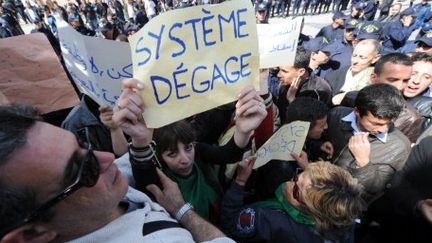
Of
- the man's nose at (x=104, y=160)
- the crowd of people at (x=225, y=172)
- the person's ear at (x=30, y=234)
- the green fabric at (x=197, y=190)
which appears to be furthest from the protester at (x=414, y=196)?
the person's ear at (x=30, y=234)

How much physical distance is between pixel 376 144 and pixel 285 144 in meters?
0.70

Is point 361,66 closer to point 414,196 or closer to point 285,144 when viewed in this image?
point 414,196

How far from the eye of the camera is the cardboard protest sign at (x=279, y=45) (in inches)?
90.6

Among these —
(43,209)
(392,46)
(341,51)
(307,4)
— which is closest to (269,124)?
(43,209)

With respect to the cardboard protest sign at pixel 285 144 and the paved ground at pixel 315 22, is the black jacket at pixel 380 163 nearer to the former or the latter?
the cardboard protest sign at pixel 285 144

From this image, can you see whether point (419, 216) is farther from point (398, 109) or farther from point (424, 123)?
point (424, 123)

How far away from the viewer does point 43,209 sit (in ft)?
2.80

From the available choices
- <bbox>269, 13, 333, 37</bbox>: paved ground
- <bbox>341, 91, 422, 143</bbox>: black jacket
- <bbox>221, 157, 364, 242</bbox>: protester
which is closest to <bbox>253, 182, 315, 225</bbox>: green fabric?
<bbox>221, 157, 364, 242</bbox>: protester

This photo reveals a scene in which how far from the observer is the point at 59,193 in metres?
0.88

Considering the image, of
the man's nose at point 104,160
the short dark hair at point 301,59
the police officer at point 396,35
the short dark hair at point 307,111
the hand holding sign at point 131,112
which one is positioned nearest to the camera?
the man's nose at point 104,160

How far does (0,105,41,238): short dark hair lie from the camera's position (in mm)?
769

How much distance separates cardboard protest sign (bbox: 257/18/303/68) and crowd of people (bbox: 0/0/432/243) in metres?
0.35

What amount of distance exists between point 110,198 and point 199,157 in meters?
0.86

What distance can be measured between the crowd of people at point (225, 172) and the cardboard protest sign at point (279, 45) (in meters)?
0.35
